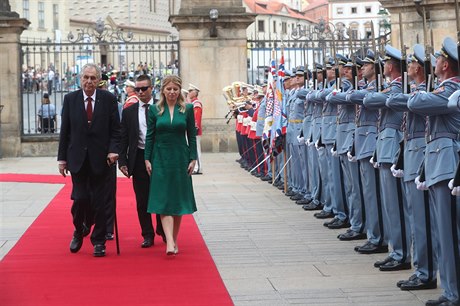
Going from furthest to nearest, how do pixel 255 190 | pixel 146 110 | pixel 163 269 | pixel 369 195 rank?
pixel 255 190, pixel 146 110, pixel 369 195, pixel 163 269

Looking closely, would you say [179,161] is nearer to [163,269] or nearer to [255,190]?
[163,269]

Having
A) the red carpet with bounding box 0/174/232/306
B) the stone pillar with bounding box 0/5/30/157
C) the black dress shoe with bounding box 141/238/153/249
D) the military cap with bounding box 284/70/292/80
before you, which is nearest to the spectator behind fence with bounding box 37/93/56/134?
the stone pillar with bounding box 0/5/30/157

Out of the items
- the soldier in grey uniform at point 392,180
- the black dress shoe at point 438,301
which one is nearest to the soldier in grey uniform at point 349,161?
the soldier in grey uniform at point 392,180

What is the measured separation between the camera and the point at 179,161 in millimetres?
10344

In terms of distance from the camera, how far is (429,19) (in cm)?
2175

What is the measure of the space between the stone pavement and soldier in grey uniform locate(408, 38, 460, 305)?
0.38 meters

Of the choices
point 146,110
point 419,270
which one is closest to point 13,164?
point 146,110

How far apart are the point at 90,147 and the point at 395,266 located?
10.8 ft

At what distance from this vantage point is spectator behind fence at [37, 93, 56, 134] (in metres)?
25.0

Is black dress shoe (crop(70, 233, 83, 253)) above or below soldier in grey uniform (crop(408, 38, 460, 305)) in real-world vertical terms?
below

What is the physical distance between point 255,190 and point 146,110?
233 inches

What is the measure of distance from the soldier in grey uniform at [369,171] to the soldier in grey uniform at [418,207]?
161 cm

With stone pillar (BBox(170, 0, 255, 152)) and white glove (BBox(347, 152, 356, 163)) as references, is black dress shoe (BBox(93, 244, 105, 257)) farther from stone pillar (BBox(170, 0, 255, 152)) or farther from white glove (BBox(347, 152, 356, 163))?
stone pillar (BBox(170, 0, 255, 152))

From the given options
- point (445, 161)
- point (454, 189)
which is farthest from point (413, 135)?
point (454, 189)
